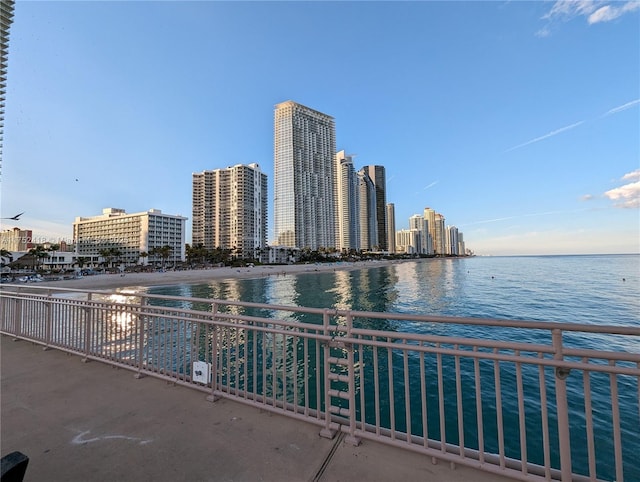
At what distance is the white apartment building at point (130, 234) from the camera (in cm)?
11538

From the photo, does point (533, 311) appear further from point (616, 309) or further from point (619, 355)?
point (619, 355)

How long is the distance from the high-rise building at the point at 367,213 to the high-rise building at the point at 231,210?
63546 millimetres

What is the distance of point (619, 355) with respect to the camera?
2.07 meters

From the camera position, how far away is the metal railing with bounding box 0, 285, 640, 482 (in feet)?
7.67

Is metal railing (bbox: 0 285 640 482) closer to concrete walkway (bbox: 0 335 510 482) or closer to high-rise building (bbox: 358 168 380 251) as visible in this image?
concrete walkway (bbox: 0 335 510 482)

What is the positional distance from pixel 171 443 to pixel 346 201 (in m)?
168

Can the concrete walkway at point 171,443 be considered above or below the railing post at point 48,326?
below

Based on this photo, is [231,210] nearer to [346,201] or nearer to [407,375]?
[346,201]

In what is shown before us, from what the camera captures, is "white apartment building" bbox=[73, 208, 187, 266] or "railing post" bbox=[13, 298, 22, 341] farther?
"white apartment building" bbox=[73, 208, 187, 266]

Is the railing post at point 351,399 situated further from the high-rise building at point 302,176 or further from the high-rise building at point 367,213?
the high-rise building at point 367,213

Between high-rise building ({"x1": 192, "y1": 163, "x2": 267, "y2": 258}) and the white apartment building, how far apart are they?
54.0ft

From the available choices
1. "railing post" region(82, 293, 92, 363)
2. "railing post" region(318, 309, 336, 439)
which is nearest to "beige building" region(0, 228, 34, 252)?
"railing post" region(82, 293, 92, 363)

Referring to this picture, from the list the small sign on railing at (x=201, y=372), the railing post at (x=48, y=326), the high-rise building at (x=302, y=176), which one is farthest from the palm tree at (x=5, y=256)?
the small sign on railing at (x=201, y=372)

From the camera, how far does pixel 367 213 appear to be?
7377 inches
